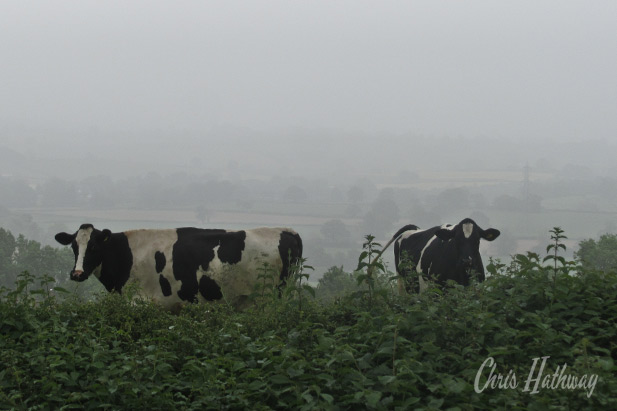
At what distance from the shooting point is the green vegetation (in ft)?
23.7

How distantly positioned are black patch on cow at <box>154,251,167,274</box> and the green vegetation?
4.55 m

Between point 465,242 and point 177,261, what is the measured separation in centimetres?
641

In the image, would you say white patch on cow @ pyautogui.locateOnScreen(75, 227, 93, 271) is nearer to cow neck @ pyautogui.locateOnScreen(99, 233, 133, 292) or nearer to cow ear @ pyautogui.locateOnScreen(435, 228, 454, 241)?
cow neck @ pyautogui.locateOnScreen(99, 233, 133, 292)

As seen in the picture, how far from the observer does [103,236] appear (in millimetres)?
15281

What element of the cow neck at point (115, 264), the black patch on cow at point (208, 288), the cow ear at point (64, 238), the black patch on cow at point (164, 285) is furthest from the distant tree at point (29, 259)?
the black patch on cow at point (208, 288)

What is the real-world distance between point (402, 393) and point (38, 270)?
9513 centimetres

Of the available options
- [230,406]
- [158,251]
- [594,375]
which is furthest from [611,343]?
[158,251]

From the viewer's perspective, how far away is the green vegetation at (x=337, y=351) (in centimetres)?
723

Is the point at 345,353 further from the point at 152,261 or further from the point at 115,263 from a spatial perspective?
the point at 115,263

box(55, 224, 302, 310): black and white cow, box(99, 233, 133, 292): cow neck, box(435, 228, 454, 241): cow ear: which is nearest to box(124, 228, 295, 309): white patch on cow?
box(55, 224, 302, 310): black and white cow

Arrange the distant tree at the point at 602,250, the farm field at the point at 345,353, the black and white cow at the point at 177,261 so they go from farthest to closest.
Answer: the distant tree at the point at 602,250, the black and white cow at the point at 177,261, the farm field at the point at 345,353

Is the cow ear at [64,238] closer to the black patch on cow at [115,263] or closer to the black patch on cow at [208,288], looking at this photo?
the black patch on cow at [115,263]

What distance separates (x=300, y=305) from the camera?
9.55m

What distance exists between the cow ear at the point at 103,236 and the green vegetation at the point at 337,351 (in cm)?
466
